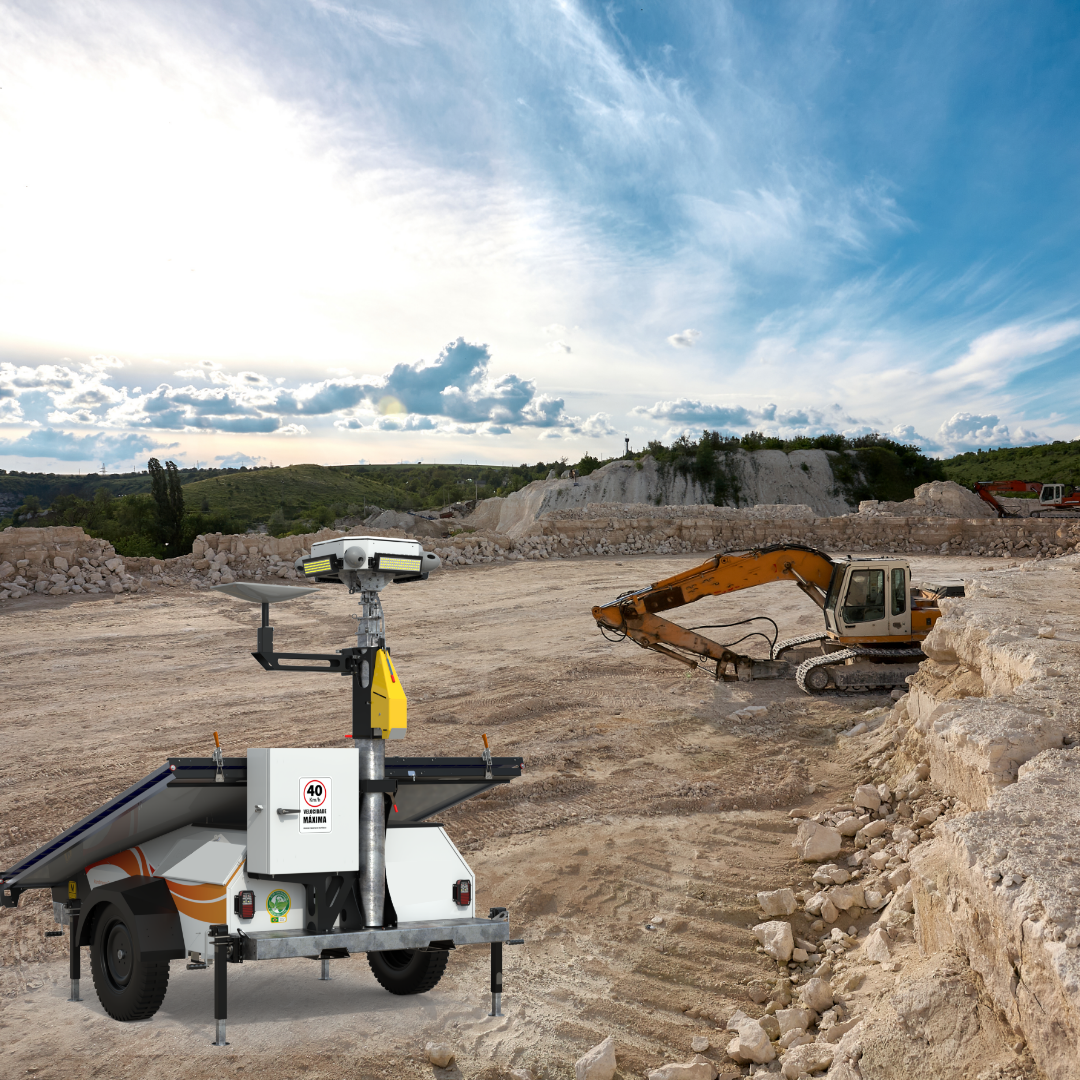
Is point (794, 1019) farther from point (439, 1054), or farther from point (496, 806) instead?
point (496, 806)

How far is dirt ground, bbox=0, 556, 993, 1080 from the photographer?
12.8 ft

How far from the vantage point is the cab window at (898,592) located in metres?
11.0

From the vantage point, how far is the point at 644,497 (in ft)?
139

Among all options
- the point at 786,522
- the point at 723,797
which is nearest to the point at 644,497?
the point at 786,522

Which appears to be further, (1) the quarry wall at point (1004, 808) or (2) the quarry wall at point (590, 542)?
(2) the quarry wall at point (590, 542)

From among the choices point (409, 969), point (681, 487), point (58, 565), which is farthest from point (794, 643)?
point (681, 487)

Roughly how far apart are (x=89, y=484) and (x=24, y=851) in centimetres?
9134

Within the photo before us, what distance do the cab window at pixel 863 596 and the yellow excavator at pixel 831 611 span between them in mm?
13

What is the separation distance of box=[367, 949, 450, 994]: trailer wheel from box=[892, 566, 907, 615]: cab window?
8660 mm

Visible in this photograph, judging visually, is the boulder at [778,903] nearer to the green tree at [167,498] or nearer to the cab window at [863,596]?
the cab window at [863,596]

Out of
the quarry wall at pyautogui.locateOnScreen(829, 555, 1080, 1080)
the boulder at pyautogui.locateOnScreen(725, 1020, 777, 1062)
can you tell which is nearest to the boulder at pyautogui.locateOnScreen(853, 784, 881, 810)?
the quarry wall at pyautogui.locateOnScreen(829, 555, 1080, 1080)

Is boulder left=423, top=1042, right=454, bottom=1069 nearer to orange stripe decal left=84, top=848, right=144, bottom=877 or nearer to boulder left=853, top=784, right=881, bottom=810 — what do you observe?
orange stripe decal left=84, top=848, right=144, bottom=877

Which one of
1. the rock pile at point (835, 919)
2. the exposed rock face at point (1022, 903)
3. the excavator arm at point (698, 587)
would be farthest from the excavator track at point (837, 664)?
the exposed rock face at point (1022, 903)

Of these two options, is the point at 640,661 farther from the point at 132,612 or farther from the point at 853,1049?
the point at 132,612
